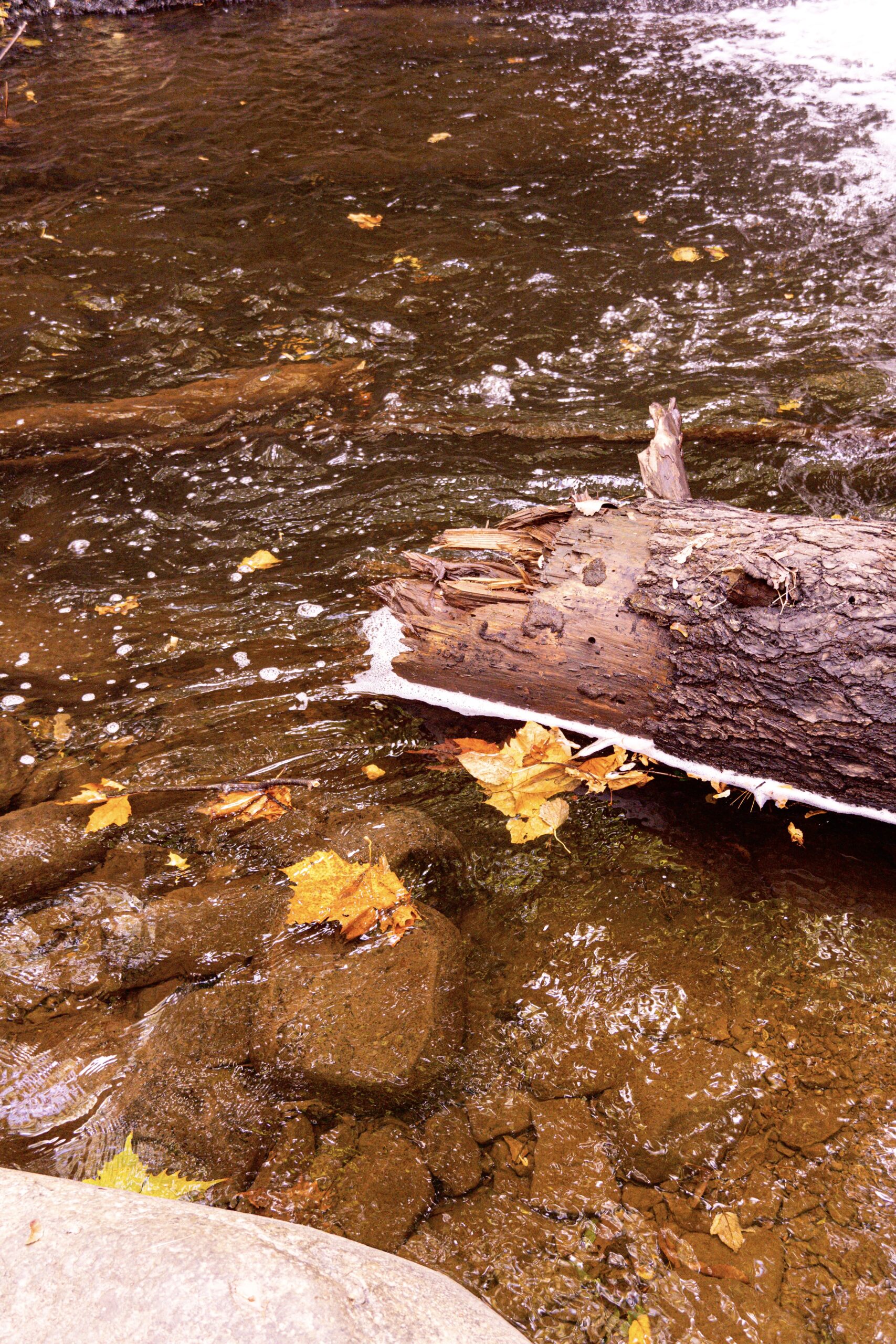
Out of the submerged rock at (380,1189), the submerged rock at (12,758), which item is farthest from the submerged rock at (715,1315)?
the submerged rock at (12,758)

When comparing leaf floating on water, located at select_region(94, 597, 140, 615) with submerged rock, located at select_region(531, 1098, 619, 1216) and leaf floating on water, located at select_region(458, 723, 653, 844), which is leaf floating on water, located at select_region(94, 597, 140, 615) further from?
submerged rock, located at select_region(531, 1098, 619, 1216)

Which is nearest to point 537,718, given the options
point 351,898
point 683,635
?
point 683,635

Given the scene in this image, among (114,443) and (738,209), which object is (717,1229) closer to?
(114,443)

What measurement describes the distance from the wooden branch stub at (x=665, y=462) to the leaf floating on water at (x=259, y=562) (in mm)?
1795

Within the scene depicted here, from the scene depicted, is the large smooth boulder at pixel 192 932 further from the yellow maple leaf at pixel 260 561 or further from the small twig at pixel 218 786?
the yellow maple leaf at pixel 260 561

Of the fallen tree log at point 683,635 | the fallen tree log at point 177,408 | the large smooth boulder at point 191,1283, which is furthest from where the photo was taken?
the fallen tree log at point 177,408

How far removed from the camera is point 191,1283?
1392mm

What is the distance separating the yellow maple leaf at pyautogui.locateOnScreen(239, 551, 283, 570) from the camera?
390cm

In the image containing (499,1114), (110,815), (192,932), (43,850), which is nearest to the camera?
(499,1114)

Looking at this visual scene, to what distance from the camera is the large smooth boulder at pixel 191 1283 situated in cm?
135

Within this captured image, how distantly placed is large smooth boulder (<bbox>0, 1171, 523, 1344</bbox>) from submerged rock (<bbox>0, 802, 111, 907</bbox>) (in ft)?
3.84

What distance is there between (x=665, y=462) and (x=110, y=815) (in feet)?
7.96

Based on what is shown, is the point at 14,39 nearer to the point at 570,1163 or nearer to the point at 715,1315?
the point at 570,1163

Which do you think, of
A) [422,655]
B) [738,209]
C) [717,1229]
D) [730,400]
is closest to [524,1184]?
[717,1229]
